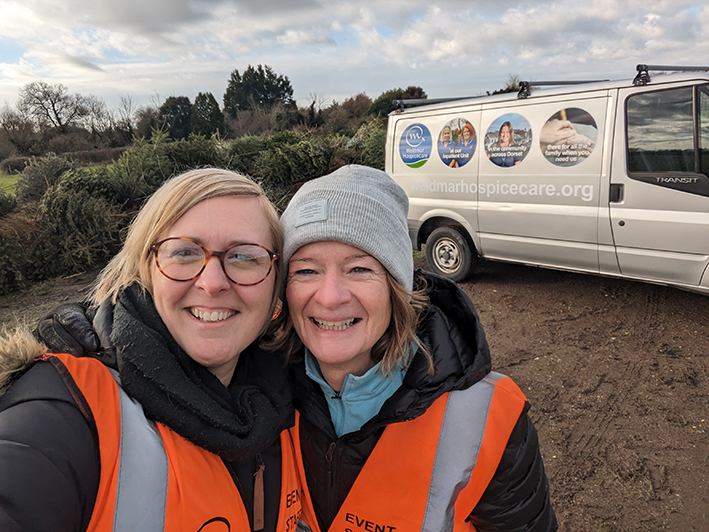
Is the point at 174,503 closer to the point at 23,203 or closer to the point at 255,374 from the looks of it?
the point at 255,374

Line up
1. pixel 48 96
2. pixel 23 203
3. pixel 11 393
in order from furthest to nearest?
pixel 48 96, pixel 23 203, pixel 11 393

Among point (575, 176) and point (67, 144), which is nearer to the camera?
point (575, 176)

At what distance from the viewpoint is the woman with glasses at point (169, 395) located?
2.93 feet

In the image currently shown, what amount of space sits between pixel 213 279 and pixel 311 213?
40 centimetres

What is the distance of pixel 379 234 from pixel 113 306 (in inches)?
34.5

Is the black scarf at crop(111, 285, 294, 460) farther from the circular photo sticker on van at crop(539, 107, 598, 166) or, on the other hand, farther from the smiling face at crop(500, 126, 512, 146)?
the smiling face at crop(500, 126, 512, 146)

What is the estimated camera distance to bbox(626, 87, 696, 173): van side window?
3.82 metres

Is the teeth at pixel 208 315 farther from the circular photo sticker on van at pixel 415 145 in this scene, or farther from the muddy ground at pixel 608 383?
the circular photo sticker on van at pixel 415 145

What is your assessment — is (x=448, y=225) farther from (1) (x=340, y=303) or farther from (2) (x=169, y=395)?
(2) (x=169, y=395)

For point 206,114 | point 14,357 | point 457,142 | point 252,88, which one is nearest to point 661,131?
point 457,142

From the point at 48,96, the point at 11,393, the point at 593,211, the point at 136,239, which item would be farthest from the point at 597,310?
the point at 48,96

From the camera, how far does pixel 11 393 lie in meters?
0.93

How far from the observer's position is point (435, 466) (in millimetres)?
1313

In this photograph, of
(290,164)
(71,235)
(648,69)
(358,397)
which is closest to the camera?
(358,397)
